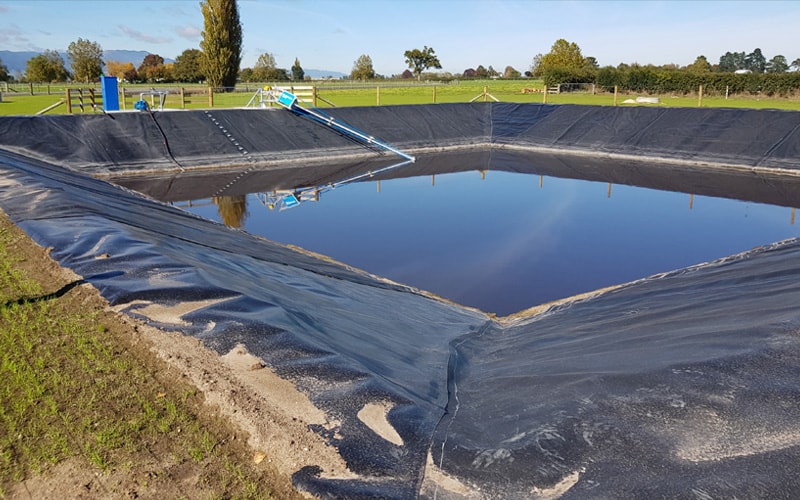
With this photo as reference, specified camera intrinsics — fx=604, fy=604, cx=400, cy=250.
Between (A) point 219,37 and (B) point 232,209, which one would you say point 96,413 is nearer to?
(B) point 232,209

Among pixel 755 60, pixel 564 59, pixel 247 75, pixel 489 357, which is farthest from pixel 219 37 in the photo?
pixel 755 60

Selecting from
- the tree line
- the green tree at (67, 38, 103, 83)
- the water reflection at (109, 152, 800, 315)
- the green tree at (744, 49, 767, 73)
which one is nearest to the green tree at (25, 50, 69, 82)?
the green tree at (67, 38, 103, 83)

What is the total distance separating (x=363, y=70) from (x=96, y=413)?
89621 mm

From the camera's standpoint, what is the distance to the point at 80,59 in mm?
61000

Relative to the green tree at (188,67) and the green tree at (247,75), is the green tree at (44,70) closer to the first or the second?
the green tree at (188,67)

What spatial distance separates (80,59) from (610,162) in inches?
2340

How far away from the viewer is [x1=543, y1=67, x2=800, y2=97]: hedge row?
35375 millimetres

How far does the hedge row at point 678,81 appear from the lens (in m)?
35.4

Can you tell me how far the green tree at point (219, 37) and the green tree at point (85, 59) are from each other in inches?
1161

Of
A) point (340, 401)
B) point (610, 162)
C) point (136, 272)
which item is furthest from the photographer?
point (610, 162)

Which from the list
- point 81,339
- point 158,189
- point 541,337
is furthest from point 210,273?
point 158,189

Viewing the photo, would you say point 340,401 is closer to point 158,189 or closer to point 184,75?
point 158,189

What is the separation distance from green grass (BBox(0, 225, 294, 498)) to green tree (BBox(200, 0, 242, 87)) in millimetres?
31850

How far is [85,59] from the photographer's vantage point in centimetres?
6050
